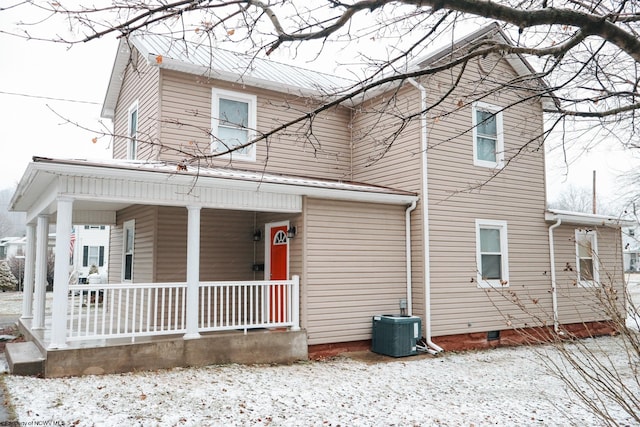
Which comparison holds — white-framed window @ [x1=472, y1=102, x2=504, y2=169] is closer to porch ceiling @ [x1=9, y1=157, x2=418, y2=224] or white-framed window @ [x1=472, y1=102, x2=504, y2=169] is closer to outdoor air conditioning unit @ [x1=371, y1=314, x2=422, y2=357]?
porch ceiling @ [x1=9, y1=157, x2=418, y2=224]

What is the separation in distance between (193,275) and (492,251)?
6915mm

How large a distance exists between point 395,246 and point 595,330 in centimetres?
690

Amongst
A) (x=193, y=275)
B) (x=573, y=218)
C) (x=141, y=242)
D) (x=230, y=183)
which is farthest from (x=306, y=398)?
(x=573, y=218)

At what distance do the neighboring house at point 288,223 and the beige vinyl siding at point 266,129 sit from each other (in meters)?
0.04

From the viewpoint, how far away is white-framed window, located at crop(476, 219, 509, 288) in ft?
37.7

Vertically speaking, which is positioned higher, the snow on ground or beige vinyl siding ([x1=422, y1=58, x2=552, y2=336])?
beige vinyl siding ([x1=422, y1=58, x2=552, y2=336])

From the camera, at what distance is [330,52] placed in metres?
4.91

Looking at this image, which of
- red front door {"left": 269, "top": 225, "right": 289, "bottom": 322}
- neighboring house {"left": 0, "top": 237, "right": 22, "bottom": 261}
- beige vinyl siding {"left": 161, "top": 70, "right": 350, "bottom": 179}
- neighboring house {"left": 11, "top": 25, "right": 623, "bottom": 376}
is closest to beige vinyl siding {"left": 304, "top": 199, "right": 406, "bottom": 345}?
neighboring house {"left": 11, "top": 25, "right": 623, "bottom": 376}

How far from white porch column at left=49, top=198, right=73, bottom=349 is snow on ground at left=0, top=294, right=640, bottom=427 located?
25.9 inches

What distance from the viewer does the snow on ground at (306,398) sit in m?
5.77

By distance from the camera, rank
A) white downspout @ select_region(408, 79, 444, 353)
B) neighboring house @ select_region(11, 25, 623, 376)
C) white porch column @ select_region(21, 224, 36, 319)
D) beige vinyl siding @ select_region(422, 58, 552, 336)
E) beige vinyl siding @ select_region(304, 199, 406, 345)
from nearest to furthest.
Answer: neighboring house @ select_region(11, 25, 623, 376)
beige vinyl siding @ select_region(304, 199, 406, 345)
white downspout @ select_region(408, 79, 444, 353)
beige vinyl siding @ select_region(422, 58, 552, 336)
white porch column @ select_region(21, 224, 36, 319)

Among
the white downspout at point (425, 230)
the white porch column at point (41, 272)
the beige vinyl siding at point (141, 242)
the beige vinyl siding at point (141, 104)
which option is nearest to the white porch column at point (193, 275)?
the beige vinyl siding at point (141, 104)

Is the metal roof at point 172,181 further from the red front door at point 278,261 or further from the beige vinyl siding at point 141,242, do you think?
the beige vinyl siding at point 141,242

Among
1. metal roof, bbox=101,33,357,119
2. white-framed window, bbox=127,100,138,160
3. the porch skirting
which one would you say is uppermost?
metal roof, bbox=101,33,357,119
